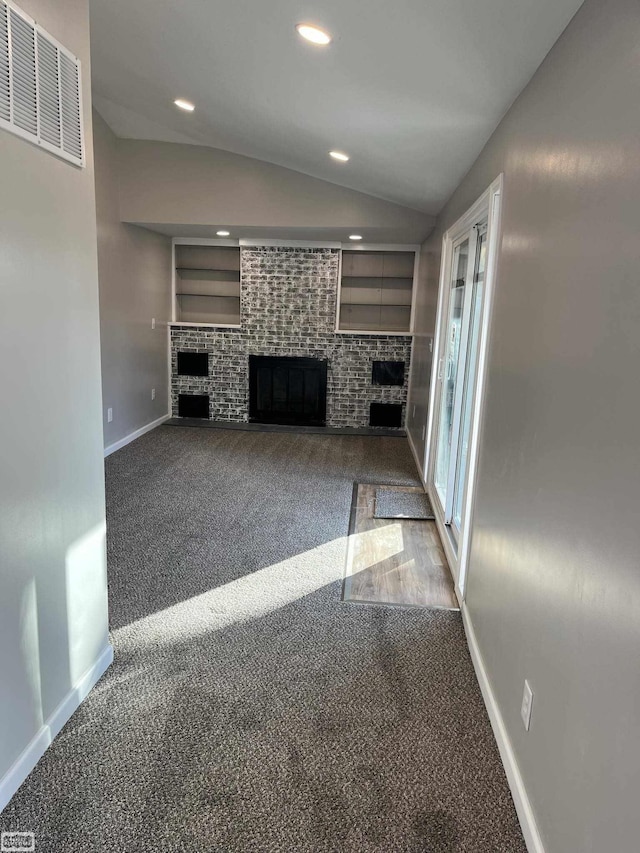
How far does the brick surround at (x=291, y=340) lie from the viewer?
7152 mm

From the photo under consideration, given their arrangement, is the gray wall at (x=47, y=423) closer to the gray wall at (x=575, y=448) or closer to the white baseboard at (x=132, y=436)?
the gray wall at (x=575, y=448)

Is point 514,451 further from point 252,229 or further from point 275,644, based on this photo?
point 252,229

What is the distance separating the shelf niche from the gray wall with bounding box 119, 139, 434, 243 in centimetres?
155

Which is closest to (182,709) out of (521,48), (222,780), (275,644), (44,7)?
(222,780)

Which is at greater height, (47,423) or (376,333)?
(376,333)

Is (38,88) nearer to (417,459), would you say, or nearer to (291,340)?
(417,459)

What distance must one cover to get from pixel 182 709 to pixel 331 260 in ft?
19.4

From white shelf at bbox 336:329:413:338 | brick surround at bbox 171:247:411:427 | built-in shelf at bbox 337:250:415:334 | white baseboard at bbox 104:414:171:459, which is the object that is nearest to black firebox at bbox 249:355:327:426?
brick surround at bbox 171:247:411:427

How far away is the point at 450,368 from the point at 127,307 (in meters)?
3.59

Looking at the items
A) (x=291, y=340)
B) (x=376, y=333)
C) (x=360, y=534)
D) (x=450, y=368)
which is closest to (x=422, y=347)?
(x=376, y=333)

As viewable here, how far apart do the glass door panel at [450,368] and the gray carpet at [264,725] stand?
1357 mm

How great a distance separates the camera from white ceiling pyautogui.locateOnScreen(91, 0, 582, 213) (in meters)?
2.00

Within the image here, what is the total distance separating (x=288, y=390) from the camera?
7.38 m

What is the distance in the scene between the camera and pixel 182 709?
213 centimetres
